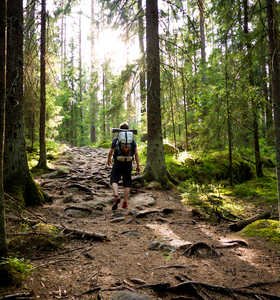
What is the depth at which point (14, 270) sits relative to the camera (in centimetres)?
245

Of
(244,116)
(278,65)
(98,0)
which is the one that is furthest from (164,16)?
(278,65)

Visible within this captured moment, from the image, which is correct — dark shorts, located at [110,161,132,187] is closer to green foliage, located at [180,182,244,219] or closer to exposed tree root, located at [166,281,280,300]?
green foliage, located at [180,182,244,219]

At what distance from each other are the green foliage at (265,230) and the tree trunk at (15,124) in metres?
5.37

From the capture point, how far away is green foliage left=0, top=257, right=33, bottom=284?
2.37 meters

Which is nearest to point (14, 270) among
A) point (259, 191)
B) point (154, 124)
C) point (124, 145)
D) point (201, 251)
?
point (201, 251)

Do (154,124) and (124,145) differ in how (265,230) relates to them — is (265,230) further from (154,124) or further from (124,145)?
(154,124)

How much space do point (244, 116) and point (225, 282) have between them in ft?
27.1

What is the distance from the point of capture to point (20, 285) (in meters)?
2.35

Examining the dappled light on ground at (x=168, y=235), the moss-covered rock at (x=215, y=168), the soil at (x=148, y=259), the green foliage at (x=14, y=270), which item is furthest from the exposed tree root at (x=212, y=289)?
the moss-covered rock at (x=215, y=168)

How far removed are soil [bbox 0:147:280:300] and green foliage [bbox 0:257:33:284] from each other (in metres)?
0.08

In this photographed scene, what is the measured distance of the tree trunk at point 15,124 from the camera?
5.59 meters

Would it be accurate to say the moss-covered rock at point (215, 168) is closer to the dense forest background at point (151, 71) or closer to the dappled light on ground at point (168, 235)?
the dense forest background at point (151, 71)

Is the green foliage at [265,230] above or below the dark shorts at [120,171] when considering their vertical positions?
below

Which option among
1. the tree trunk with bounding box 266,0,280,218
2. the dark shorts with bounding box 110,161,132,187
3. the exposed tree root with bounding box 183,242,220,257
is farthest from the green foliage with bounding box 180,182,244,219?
the tree trunk with bounding box 266,0,280,218
